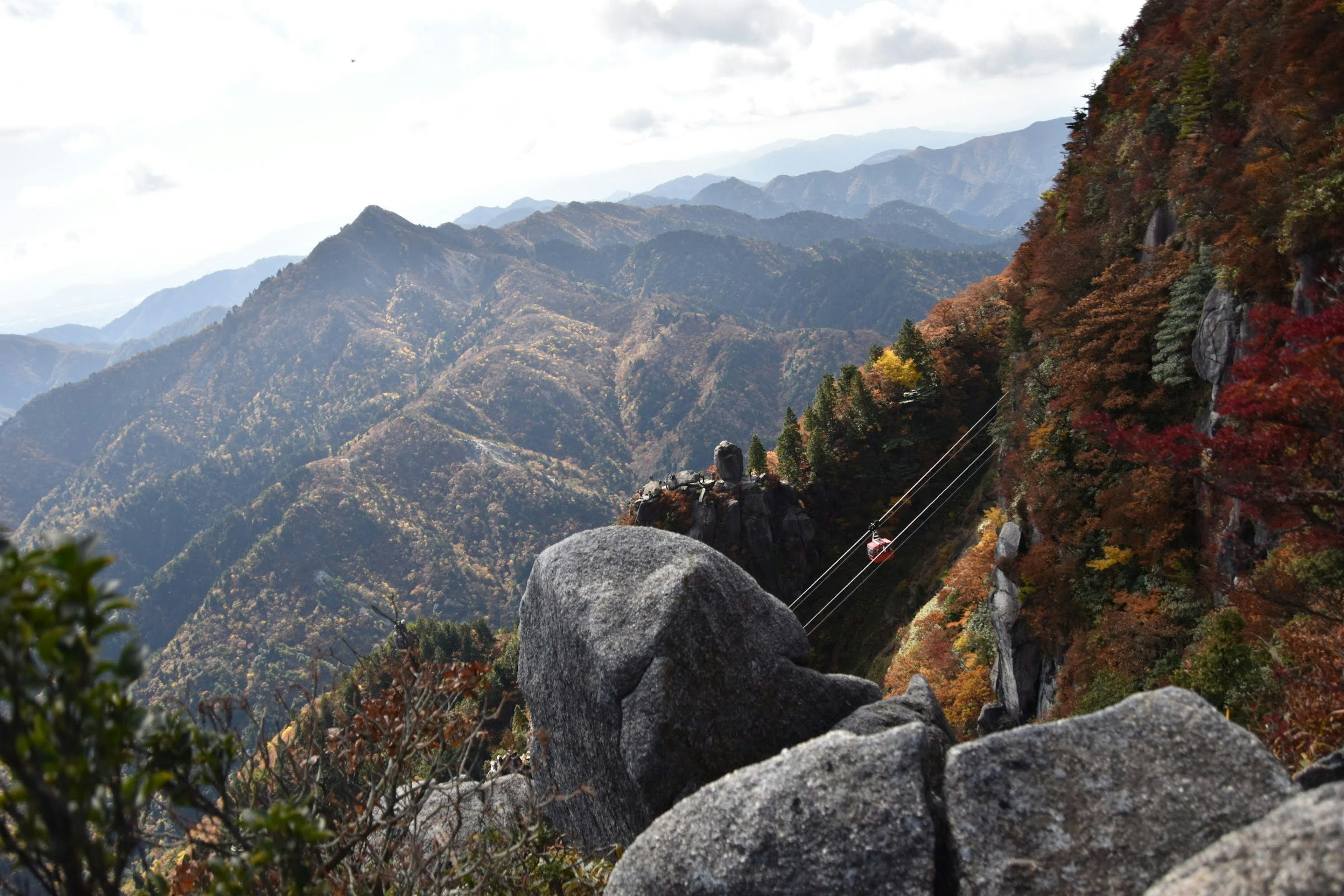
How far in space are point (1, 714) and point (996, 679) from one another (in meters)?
23.8

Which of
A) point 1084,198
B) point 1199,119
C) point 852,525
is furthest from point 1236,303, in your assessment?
point 852,525

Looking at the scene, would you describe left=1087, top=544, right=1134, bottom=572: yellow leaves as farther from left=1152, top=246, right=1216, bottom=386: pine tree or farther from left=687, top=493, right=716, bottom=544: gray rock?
left=687, top=493, right=716, bottom=544: gray rock

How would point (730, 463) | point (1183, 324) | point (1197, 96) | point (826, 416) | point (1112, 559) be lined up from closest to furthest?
1. point (1112, 559)
2. point (1183, 324)
3. point (1197, 96)
4. point (730, 463)
5. point (826, 416)

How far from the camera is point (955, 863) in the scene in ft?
21.0

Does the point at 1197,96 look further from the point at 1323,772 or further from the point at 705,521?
the point at 705,521

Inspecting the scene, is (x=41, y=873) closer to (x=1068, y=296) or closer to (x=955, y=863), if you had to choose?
(x=955, y=863)

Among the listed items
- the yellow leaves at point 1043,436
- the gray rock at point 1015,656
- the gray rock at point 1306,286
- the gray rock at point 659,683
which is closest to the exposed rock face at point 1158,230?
the yellow leaves at point 1043,436

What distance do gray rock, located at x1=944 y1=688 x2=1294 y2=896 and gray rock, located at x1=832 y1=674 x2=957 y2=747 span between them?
138 inches

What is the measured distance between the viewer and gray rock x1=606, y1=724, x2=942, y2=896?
262 inches

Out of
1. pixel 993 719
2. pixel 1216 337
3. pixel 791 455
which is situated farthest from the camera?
pixel 791 455

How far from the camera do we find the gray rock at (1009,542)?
20609 millimetres

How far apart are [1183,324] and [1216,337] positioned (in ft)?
5.79

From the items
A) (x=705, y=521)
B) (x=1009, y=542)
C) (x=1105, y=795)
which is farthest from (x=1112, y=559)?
(x=705, y=521)

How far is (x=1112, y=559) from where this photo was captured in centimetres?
1611
